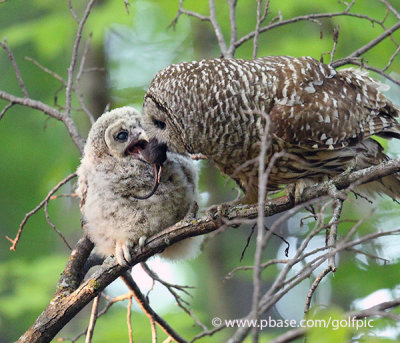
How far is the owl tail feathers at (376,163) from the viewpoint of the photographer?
382cm

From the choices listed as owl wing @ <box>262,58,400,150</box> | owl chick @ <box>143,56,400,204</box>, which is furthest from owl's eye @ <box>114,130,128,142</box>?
owl wing @ <box>262,58,400,150</box>

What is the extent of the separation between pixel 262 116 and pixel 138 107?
340 cm

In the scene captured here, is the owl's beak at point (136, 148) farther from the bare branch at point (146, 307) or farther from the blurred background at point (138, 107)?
the blurred background at point (138, 107)

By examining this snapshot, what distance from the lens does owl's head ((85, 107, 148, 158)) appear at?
3.61 meters

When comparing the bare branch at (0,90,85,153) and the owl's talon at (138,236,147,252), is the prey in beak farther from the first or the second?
the bare branch at (0,90,85,153)

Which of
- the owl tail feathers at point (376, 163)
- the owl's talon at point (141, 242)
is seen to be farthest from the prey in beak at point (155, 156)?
the owl tail feathers at point (376, 163)

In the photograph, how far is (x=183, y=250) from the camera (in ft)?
13.3

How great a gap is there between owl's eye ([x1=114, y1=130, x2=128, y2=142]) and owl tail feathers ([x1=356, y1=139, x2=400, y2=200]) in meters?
1.44

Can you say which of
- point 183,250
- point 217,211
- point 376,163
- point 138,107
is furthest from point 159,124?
point 138,107

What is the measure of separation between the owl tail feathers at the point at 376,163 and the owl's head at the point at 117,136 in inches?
53.9

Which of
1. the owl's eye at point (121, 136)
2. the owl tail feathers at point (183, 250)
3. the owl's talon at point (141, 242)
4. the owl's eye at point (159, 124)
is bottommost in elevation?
the owl tail feathers at point (183, 250)

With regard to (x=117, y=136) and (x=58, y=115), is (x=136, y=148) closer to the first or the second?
(x=117, y=136)

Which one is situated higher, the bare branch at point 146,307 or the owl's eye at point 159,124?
the owl's eye at point 159,124

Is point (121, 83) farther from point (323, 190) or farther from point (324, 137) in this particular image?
point (323, 190)
